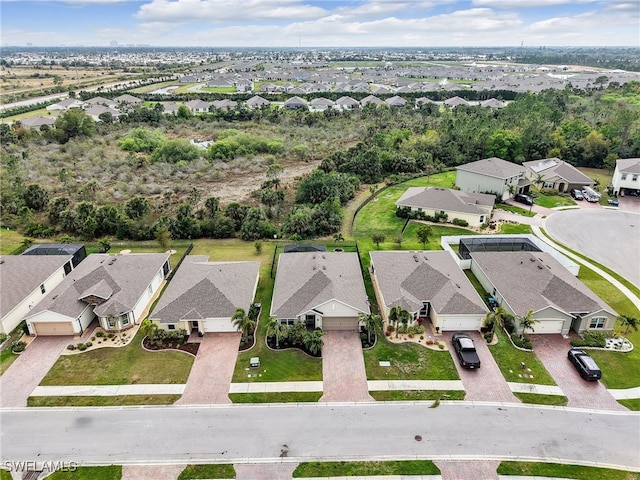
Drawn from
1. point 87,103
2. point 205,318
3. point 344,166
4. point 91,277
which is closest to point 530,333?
point 205,318

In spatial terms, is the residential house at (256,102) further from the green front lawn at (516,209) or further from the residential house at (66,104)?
the green front lawn at (516,209)

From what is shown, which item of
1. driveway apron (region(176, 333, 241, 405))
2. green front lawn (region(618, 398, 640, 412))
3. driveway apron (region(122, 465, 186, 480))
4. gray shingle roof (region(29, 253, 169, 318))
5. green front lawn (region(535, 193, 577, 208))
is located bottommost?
green front lawn (region(618, 398, 640, 412))

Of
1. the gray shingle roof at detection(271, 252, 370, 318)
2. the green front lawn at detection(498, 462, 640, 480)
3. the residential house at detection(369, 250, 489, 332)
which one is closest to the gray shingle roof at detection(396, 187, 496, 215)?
the residential house at detection(369, 250, 489, 332)

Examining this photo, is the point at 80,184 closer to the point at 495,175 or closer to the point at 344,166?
the point at 344,166

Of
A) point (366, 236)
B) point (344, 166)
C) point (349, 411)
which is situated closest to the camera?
point (349, 411)

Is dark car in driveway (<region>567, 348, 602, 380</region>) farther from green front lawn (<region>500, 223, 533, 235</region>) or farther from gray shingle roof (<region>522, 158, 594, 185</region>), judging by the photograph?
gray shingle roof (<region>522, 158, 594, 185</region>)

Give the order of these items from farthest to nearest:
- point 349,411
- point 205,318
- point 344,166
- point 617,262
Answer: point 344,166, point 617,262, point 205,318, point 349,411
